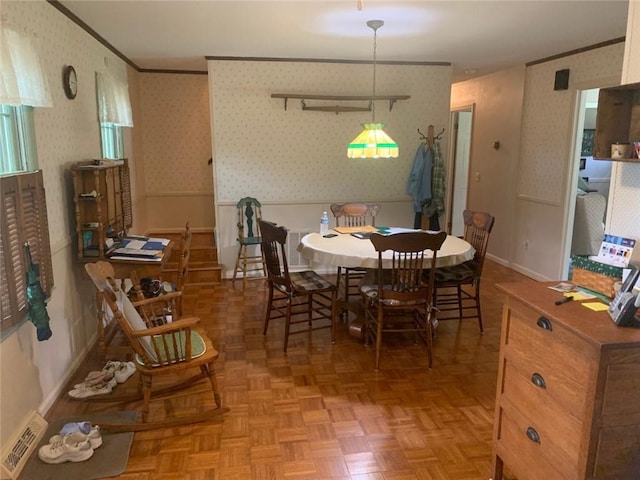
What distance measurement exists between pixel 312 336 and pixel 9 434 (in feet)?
6.64

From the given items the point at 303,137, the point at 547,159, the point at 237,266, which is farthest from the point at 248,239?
the point at 547,159

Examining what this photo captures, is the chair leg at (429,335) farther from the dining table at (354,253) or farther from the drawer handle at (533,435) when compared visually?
the drawer handle at (533,435)

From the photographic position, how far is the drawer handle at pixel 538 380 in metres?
1.68

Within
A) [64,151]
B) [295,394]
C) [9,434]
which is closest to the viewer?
[9,434]

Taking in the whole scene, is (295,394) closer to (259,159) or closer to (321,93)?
(259,159)

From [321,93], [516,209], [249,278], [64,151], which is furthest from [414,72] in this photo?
[64,151]

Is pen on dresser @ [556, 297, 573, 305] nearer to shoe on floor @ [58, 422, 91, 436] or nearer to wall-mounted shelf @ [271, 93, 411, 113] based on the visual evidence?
shoe on floor @ [58, 422, 91, 436]

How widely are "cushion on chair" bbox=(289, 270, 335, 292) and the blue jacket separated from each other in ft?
6.95

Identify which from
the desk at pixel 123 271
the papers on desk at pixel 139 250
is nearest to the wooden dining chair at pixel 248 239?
the papers on desk at pixel 139 250

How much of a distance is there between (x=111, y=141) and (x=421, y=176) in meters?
3.23

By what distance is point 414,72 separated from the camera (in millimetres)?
5211

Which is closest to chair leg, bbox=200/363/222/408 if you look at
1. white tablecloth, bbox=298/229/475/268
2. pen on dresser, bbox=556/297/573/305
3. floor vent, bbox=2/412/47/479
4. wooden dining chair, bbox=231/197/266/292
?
floor vent, bbox=2/412/47/479

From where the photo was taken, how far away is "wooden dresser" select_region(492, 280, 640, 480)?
1.43 m

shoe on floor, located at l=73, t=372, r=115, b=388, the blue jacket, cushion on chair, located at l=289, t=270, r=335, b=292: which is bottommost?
shoe on floor, located at l=73, t=372, r=115, b=388
